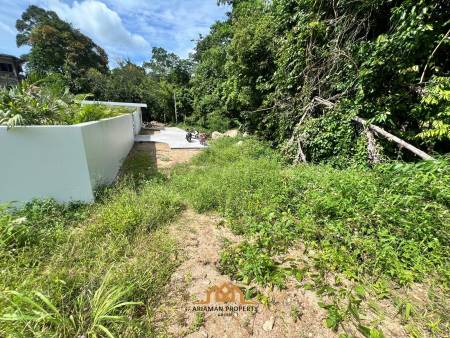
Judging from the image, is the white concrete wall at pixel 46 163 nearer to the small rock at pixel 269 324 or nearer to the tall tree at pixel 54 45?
the small rock at pixel 269 324

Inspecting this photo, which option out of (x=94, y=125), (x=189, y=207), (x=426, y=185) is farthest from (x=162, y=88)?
(x=426, y=185)

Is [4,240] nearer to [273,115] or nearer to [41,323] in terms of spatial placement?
[41,323]

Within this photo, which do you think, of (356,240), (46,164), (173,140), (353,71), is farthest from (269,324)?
Result: (173,140)

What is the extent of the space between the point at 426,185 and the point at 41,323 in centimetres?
410

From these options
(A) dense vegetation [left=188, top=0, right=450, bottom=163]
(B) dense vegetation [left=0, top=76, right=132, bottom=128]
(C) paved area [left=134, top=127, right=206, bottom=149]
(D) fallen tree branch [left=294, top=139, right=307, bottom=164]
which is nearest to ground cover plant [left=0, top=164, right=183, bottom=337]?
(B) dense vegetation [left=0, top=76, right=132, bottom=128]

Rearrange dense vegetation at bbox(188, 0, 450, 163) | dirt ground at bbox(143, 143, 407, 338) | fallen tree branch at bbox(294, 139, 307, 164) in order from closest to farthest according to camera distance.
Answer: dirt ground at bbox(143, 143, 407, 338) < dense vegetation at bbox(188, 0, 450, 163) < fallen tree branch at bbox(294, 139, 307, 164)

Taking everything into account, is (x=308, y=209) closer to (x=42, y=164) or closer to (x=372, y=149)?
(x=372, y=149)

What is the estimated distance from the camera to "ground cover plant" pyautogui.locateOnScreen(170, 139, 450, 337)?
1779 millimetres

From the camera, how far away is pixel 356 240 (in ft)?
7.33

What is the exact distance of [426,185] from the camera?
251 centimetres
